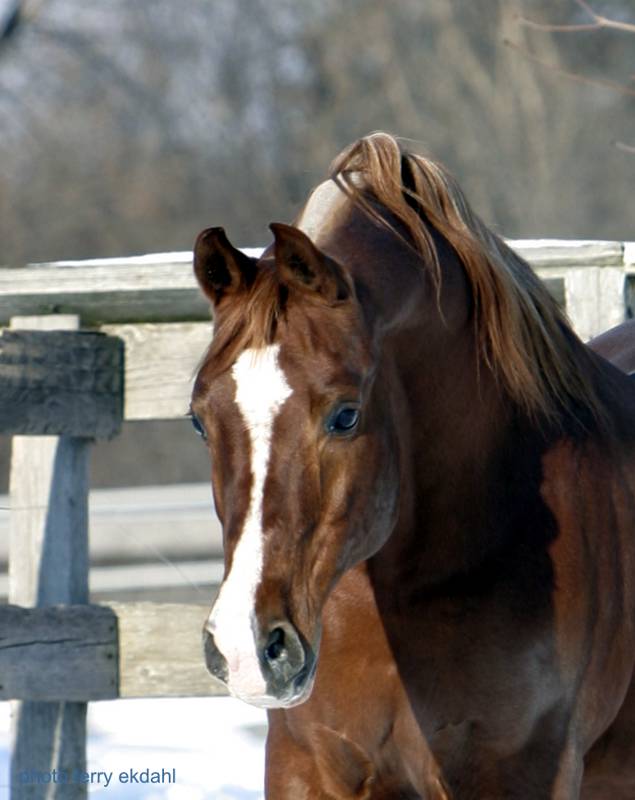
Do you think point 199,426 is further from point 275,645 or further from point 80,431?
point 80,431

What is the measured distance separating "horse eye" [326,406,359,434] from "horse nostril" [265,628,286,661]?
33cm

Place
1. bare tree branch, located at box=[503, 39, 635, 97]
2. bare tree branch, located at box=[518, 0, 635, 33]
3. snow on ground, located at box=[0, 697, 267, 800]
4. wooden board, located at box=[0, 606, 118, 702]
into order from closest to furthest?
bare tree branch, located at box=[518, 0, 635, 33] → bare tree branch, located at box=[503, 39, 635, 97] → wooden board, located at box=[0, 606, 118, 702] → snow on ground, located at box=[0, 697, 267, 800]

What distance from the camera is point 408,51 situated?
620 inches

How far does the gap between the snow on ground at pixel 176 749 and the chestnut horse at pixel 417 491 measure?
1.89 metres

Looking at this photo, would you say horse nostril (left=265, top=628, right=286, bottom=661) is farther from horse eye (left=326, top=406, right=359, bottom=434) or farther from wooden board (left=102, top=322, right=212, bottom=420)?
wooden board (left=102, top=322, right=212, bottom=420)

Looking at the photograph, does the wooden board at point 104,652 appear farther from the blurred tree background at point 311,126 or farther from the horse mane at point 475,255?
the blurred tree background at point 311,126

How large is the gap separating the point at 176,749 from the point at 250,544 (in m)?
3.80

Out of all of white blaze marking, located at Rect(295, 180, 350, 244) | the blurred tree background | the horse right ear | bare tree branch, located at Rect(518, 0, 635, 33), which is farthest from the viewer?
the blurred tree background

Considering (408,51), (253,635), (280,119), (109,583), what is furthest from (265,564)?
(408,51)

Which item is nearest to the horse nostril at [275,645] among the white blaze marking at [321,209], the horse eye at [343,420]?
the horse eye at [343,420]

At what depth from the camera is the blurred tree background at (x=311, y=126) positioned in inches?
570

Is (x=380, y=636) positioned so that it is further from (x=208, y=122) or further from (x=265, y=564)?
(x=208, y=122)

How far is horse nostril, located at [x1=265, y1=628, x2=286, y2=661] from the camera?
2230 millimetres

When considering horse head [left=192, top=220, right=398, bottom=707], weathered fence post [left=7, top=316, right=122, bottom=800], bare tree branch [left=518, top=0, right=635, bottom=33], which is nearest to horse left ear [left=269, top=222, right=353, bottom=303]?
horse head [left=192, top=220, right=398, bottom=707]
